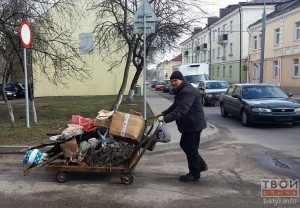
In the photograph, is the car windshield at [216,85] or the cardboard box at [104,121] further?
the car windshield at [216,85]

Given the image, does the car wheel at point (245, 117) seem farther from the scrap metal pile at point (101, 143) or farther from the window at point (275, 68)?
the window at point (275, 68)

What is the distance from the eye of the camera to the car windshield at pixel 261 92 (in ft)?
38.7

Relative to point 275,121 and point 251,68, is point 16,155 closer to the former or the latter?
point 275,121

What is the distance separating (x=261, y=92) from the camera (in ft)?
39.2

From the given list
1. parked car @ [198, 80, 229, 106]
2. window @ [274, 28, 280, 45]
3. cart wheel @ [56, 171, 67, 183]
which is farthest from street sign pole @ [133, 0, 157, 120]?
window @ [274, 28, 280, 45]

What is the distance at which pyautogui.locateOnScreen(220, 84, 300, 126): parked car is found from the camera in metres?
10.5

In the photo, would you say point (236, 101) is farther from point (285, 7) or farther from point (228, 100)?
point (285, 7)

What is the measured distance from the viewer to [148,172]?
5.84 meters

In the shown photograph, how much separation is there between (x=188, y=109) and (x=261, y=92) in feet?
25.4

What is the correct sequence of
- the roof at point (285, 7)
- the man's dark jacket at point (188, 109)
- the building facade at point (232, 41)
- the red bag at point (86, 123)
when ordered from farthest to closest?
the building facade at point (232, 41), the roof at point (285, 7), the red bag at point (86, 123), the man's dark jacket at point (188, 109)

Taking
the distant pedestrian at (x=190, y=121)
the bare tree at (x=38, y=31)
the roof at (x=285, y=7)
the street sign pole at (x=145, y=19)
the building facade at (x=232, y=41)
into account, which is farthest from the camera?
the building facade at (x=232, y=41)

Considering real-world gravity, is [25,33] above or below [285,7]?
below

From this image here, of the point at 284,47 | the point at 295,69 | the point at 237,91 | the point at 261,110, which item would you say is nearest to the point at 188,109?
the point at 261,110

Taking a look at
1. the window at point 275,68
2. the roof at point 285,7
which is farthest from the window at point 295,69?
the roof at point 285,7
